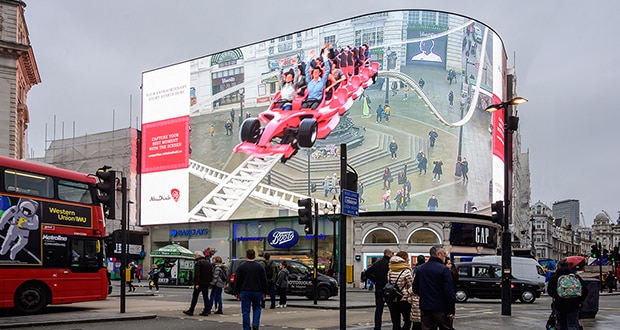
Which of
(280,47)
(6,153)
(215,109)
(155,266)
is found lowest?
(155,266)

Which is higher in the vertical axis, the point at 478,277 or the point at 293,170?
the point at 293,170

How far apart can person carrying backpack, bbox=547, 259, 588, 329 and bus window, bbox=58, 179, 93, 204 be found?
44.9ft

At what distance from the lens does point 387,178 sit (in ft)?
186

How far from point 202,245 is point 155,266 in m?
17.6

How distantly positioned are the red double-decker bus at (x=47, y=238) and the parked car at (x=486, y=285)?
17.2m

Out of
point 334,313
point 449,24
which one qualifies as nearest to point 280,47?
point 449,24

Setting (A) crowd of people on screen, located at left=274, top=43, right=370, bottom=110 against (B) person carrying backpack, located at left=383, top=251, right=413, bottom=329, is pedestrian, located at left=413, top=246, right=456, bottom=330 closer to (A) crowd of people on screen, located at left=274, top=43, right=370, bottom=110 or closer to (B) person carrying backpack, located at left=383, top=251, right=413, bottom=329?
(B) person carrying backpack, located at left=383, top=251, right=413, bottom=329

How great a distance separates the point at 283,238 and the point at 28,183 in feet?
137

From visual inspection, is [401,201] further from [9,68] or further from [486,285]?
[9,68]

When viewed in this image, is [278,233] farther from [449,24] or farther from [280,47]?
[449,24]

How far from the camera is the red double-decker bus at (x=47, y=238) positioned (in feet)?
62.0

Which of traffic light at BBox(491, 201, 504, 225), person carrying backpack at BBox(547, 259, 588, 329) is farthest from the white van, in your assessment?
person carrying backpack at BBox(547, 259, 588, 329)

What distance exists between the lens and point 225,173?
207 feet

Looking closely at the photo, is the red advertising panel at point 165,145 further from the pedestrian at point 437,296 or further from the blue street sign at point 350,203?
the pedestrian at point 437,296
